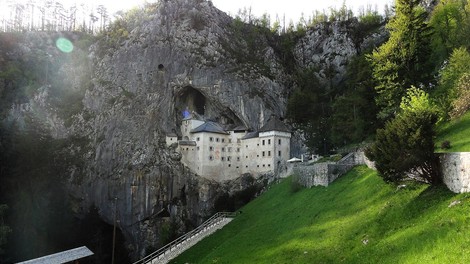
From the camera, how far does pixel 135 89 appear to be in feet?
235

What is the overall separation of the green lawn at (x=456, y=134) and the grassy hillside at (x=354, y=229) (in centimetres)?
541

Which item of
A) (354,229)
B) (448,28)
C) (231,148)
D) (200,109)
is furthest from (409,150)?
(200,109)

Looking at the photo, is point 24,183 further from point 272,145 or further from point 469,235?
point 469,235

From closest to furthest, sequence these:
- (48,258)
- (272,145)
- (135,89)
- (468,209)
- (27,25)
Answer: (468,209) < (48,258) < (272,145) < (135,89) < (27,25)

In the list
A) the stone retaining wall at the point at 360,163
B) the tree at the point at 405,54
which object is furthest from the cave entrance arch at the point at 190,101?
the tree at the point at 405,54

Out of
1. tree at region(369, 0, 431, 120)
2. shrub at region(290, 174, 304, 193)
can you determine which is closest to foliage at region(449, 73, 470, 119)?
tree at region(369, 0, 431, 120)

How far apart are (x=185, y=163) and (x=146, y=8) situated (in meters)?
33.9

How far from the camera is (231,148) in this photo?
69.5 meters

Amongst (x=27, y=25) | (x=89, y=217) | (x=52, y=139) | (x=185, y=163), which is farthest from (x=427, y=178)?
(x=27, y=25)

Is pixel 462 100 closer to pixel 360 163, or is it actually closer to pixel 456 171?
pixel 360 163

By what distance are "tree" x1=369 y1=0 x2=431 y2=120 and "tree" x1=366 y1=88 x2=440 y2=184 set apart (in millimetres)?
22274

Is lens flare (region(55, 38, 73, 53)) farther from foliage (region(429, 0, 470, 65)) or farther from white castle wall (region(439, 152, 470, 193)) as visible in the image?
white castle wall (region(439, 152, 470, 193))

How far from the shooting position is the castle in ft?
215

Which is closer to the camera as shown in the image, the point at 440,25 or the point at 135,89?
the point at 440,25
